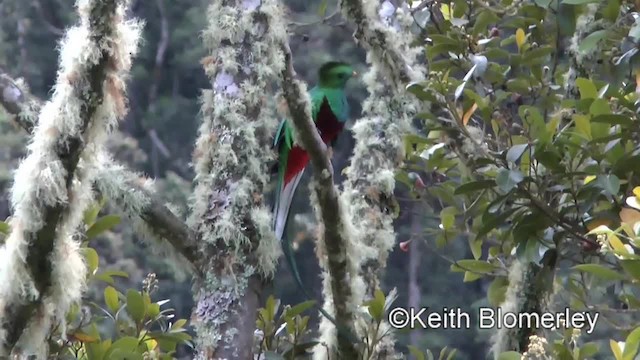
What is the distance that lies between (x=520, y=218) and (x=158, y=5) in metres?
7.91

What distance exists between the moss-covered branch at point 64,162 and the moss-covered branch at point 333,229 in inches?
18.2

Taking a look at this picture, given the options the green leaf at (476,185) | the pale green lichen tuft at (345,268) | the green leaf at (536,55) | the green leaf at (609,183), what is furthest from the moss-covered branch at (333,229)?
the green leaf at (536,55)

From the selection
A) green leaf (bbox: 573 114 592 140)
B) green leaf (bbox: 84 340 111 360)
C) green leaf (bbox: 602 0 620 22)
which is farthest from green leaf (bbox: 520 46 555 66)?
green leaf (bbox: 84 340 111 360)

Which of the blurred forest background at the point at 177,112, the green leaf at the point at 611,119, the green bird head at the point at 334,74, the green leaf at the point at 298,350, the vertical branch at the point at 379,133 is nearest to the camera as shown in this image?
the green leaf at the point at 611,119

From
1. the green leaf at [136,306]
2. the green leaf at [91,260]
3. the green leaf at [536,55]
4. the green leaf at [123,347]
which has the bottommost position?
the green leaf at [123,347]

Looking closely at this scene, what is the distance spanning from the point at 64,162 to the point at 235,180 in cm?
48

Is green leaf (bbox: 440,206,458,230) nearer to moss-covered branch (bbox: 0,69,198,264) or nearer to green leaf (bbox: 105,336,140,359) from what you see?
moss-covered branch (bbox: 0,69,198,264)

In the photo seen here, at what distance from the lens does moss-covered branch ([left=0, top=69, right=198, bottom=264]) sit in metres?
1.59

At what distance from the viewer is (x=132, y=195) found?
158 cm

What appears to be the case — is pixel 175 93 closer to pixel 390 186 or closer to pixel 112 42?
pixel 390 186

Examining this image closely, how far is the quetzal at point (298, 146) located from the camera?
6.70 ft

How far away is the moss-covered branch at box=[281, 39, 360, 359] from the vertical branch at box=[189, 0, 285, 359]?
80 mm

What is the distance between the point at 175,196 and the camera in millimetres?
7523

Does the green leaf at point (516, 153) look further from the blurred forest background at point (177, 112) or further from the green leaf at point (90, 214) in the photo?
the blurred forest background at point (177, 112)
